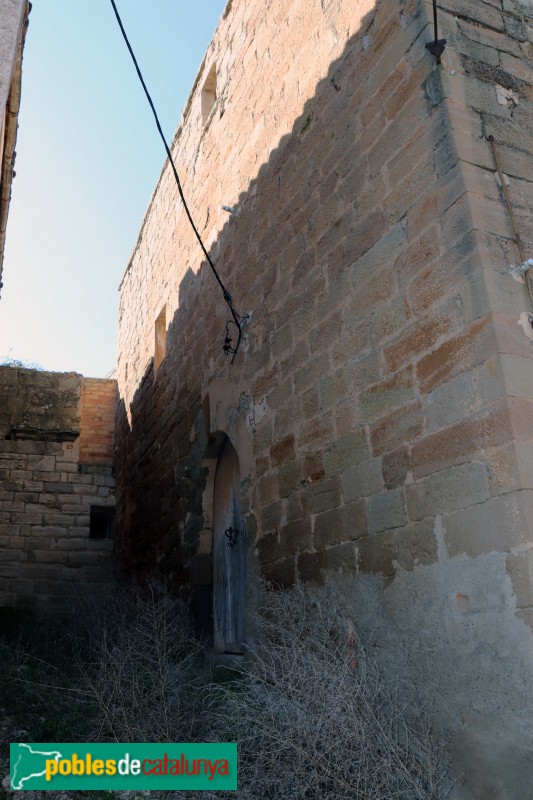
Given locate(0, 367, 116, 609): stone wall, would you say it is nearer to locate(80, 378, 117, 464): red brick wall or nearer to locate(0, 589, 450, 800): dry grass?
locate(80, 378, 117, 464): red brick wall

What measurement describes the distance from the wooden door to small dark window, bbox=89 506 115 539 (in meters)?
4.13

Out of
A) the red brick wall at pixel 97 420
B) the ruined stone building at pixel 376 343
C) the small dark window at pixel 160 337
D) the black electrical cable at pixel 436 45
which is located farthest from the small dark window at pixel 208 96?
the red brick wall at pixel 97 420

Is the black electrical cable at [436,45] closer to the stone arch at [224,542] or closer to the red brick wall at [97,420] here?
the stone arch at [224,542]

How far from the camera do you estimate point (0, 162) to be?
15.6 ft

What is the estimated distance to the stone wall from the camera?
8.87 metres

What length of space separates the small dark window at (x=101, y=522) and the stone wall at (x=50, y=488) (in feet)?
0.28

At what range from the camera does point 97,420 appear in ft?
33.5

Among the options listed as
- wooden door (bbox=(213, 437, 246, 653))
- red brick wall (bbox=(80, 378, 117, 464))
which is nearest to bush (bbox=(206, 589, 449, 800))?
wooden door (bbox=(213, 437, 246, 653))

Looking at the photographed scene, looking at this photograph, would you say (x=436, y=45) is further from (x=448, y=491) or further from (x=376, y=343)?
(x=448, y=491)

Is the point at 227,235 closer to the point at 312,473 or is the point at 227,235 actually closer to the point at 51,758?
the point at 312,473

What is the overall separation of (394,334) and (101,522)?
7.35m

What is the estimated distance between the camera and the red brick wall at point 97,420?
992cm

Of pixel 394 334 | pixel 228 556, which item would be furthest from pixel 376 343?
pixel 228 556

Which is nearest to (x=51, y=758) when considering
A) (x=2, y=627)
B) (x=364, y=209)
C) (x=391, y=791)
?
(x=391, y=791)
